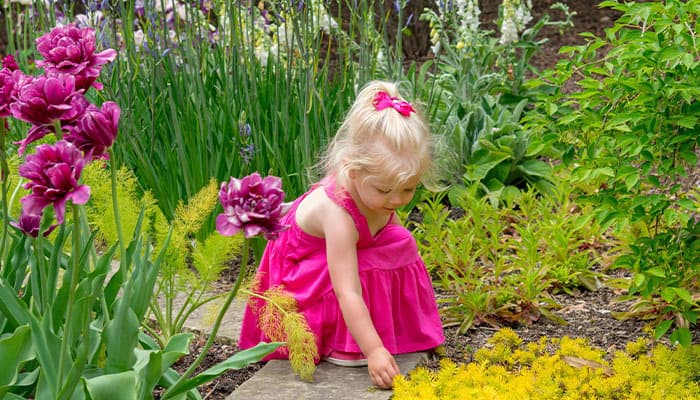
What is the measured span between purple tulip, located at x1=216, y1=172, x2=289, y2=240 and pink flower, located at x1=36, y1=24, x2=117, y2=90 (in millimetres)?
396

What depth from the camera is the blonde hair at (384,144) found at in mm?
2346

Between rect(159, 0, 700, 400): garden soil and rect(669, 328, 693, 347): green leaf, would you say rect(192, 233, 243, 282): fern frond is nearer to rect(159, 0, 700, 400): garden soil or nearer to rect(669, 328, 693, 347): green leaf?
rect(159, 0, 700, 400): garden soil

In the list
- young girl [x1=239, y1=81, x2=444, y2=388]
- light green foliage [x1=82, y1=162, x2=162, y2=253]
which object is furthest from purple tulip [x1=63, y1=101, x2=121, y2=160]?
young girl [x1=239, y1=81, x2=444, y2=388]

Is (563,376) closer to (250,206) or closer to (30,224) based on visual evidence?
(250,206)

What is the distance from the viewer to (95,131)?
1.53 m

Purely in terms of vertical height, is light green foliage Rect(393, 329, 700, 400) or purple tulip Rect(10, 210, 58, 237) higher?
purple tulip Rect(10, 210, 58, 237)

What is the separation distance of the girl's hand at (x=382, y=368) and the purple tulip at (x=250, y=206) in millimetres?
1000

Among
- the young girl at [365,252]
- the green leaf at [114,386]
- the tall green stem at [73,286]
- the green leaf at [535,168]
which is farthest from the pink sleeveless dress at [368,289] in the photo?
the green leaf at [535,168]

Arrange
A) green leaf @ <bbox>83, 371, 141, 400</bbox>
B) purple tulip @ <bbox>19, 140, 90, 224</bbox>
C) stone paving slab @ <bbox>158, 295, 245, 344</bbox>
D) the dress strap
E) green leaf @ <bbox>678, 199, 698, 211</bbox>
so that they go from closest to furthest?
1. purple tulip @ <bbox>19, 140, 90, 224</bbox>
2. green leaf @ <bbox>83, 371, 141, 400</bbox>
3. green leaf @ <bbox>678, 199, 698, 211</bbox>
4. the dress strap
5. stone paving slab @ <bbox>158, 295, 245, 344</bbox>

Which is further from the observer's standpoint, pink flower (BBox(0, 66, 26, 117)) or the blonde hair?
the blonde hair

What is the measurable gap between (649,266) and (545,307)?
609mm

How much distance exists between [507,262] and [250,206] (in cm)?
221

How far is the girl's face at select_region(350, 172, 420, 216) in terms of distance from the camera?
2361 mm

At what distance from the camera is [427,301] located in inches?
106
